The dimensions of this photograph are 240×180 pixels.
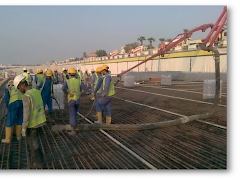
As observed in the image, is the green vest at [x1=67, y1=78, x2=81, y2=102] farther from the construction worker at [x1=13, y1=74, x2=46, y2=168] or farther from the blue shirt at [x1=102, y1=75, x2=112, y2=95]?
the construction worker at [x1=13, y1=74, x2=46, y2=168]

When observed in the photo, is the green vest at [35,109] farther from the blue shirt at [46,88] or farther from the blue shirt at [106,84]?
the blue shirt at [46,88]

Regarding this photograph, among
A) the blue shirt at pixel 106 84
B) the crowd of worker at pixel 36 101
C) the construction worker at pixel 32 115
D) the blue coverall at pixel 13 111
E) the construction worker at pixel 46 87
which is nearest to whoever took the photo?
the construction worker at pixel 32 115

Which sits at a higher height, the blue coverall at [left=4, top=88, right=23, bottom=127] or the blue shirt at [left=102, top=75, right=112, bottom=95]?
the blue shirt at [left=102, top=75, right=112, bottom=95]

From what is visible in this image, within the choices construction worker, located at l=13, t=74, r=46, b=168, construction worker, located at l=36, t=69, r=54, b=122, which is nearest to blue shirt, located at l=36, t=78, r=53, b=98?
construction worker, located at l=36, t=69, r=54, b=122

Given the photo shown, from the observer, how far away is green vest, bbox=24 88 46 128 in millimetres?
4316

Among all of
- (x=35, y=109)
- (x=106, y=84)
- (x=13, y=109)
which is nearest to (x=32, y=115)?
(x=35, y=109)

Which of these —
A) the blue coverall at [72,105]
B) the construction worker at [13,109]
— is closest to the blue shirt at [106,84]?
the blue coverall at [72,105]

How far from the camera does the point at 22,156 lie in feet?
17.1

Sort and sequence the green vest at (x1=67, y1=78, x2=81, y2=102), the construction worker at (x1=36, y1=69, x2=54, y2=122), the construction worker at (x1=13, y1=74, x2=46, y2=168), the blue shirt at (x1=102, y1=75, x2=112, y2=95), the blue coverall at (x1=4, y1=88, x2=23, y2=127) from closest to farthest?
the construction worker at (x1=13, y1=74, x2=46, y2=168)
the blue coverall at (x1=4, y1=88, x2=23, y2=127)
the green vest at (x1=67, y1=78, x2=81, y2=102)
the blue shirt at (x1=102, y1=75, x2=112, y2=95)
the construction worker at (x1=36, y1=69, x2=54, y2=122)

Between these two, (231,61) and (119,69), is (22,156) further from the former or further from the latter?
(119,69)

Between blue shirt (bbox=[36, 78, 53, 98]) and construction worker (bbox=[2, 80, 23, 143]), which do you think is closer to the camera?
construction worker (bbox=[2, 80, 23, 143])

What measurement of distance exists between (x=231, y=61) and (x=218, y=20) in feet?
14.8

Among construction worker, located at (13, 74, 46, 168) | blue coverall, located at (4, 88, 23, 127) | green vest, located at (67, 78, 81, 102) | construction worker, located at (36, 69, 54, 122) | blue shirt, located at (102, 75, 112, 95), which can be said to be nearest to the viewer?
construction worker, located at (13, 74, 46, 168)

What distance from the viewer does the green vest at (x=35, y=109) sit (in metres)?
4.32
